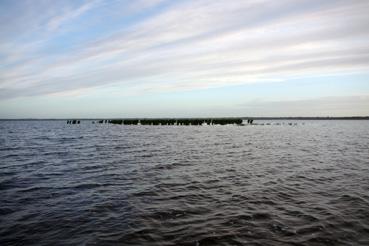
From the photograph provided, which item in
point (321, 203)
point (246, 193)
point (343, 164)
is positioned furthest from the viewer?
point (343, 164)

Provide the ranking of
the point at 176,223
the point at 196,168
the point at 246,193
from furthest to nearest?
the point at 196,168 → the point at 246,193 → the point at 176,223

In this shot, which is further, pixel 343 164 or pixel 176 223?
pixel 343 164

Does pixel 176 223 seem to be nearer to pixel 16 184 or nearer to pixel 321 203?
pixel 321 203

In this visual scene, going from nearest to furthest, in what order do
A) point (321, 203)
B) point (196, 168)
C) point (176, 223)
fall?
point (176, 223) → point (321, 203) → point (196, 168)

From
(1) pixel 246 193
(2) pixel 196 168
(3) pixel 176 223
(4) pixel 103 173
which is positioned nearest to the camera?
(3) pixel 176 223

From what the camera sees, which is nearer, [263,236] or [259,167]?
[263,236]

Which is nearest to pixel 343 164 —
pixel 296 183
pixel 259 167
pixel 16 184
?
pixel 259 167

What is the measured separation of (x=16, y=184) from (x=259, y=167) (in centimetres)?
1558

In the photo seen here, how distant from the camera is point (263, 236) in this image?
8.66 metres

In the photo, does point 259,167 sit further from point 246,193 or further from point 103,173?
point 103,173

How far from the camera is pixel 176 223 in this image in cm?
977

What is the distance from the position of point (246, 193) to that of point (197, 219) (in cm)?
432

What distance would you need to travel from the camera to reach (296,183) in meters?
15.6

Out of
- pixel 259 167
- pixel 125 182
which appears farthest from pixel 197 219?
pixel 259 167
